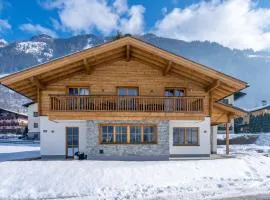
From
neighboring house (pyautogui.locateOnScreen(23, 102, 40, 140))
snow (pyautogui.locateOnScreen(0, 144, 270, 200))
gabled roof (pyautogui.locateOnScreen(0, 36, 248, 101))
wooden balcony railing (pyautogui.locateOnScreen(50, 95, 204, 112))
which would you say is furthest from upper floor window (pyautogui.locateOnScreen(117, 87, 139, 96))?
neighboring house (pyautogui.locateOnScreen(23, 102, 40, 140))

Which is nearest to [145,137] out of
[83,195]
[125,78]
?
[125,78]

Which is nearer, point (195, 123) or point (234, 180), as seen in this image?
point (234, 180)

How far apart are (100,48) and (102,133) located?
16.3 ft

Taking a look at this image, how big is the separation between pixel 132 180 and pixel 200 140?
811 cm

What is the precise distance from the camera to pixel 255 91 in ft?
585

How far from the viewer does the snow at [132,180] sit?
1194 cm

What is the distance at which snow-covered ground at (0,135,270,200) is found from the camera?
11914 mm

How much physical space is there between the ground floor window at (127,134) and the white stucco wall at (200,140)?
58.6 inches

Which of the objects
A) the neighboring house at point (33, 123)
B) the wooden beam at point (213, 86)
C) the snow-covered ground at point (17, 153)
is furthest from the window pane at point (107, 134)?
the neighboring house at point (33, 123)

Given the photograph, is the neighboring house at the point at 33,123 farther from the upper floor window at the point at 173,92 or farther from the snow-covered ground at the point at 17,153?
the upper floor window at the point at 173,92

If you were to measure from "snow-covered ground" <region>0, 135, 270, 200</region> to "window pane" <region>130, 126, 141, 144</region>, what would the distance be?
319 centimetres

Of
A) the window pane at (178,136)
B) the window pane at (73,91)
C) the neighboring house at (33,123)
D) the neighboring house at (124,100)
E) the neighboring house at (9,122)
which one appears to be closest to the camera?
the neighboring house at (124,100)

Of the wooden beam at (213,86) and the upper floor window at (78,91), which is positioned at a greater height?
the wooden beam at (213,86)

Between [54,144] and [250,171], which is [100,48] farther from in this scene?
[250,171]
